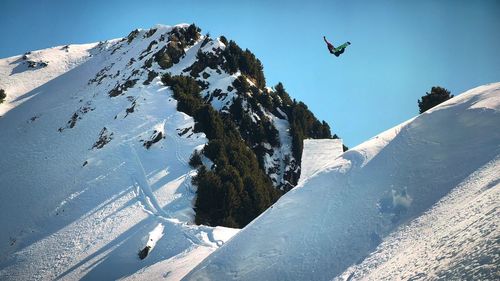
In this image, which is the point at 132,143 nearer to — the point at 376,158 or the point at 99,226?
the point at 99,226

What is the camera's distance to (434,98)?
30875mm

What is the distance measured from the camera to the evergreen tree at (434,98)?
30.6 metres

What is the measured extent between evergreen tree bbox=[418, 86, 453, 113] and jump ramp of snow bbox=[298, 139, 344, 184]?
40.9 feet

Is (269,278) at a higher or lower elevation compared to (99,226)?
lower

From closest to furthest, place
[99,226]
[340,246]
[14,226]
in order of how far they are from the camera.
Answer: [340,246] → [99,226] → [14,226]

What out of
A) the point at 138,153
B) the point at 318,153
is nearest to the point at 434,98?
the point at 318,153

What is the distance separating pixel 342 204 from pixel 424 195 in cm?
282

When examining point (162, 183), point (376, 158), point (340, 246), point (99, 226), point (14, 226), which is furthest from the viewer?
Result: point (162, 183)

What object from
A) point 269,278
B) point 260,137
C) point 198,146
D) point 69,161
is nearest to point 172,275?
point 269,278

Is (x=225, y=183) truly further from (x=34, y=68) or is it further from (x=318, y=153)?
(x=34, y=68)

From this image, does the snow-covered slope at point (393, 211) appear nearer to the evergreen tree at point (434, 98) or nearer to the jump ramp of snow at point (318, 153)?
the jump ramp of snow at point (318, 153)

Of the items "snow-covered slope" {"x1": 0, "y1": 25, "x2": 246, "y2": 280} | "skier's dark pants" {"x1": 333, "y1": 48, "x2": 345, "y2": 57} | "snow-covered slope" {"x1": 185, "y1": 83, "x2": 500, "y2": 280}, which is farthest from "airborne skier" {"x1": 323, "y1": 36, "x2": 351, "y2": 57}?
"snow-covered slope" {"x1": 0, "y1": 25, "x2": 246, "y2": 280}

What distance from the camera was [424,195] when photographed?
11.5m

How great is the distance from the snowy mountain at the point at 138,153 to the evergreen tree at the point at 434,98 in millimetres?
15745
